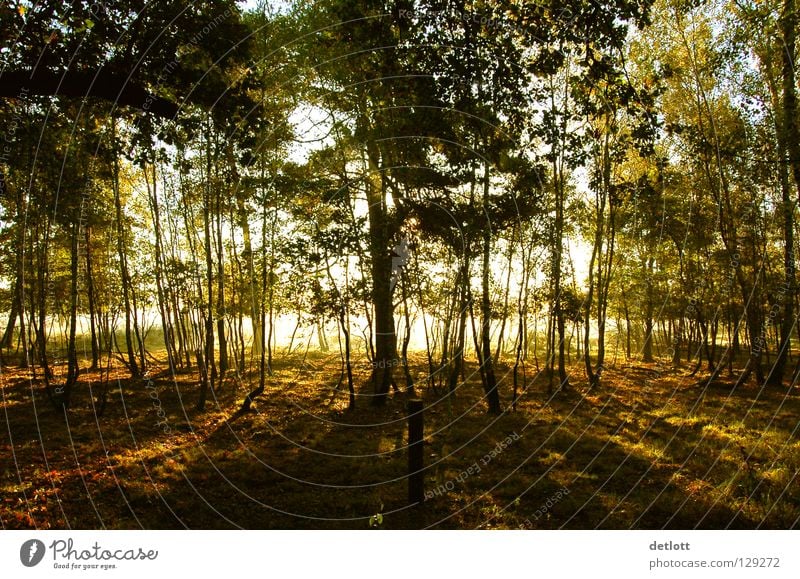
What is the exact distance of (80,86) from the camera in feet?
19.5

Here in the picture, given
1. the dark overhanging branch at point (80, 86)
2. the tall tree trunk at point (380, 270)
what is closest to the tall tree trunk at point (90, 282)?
the dark overhanging branch at point (80, 86)

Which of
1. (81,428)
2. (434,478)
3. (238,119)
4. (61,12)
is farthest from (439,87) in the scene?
(81,428)

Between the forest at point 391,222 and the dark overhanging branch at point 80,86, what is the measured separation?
3 centimetres

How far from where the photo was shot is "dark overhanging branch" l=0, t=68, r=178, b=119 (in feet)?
18.6

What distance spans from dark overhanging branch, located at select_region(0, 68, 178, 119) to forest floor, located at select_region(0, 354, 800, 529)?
555 centimetres

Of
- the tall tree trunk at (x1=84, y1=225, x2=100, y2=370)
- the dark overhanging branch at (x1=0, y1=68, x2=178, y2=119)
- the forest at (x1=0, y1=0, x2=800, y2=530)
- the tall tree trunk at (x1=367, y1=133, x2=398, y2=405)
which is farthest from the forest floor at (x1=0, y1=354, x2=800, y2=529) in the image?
the dark overhanging branch at (x1=0, y1=68, x2=178, y2=119)

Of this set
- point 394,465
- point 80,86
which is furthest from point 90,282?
point 394,465

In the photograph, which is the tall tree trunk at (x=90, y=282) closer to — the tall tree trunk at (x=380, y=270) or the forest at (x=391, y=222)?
the forest at (x=391, y=222)

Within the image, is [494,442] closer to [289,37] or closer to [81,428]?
[81,428]

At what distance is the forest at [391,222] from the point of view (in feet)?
18.8

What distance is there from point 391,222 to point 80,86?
22.1 feet

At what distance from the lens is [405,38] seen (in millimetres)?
5543

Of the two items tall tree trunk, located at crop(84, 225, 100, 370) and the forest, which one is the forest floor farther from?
tall tree trunk, located at crop(84, 225, 100, 370)

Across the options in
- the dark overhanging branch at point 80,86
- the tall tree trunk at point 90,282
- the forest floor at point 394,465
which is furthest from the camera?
the tall tree trunk at point 90,282
